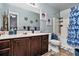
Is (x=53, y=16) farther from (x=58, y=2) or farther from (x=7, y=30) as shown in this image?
(x=7, y=30)

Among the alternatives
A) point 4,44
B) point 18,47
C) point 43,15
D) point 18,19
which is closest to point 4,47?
point 4,44

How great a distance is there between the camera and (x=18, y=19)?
2.11 meters

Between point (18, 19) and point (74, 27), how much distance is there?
105 cm

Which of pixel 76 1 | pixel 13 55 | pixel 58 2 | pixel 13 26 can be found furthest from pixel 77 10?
pixel 13 55

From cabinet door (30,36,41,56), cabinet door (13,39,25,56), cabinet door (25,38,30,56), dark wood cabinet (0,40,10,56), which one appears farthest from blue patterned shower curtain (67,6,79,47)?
dark wood cabinet (0,40,10,56)

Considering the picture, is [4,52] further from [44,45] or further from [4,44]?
[44,45]

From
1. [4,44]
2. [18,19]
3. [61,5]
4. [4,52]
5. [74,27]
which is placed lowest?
[4,52]

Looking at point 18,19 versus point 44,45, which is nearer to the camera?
point 18,19

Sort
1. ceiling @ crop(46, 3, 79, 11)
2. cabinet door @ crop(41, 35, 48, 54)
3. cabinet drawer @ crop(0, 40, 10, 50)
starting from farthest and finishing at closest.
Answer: cabinet door @ crop(41, 35, 48, 54) < ceiling @ crop(46, 3, 79, 11) < cabinet drawer @ crop(0, 40, 10, 50)

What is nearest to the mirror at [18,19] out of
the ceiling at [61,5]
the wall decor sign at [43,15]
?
the wall decor sign at [43,15]

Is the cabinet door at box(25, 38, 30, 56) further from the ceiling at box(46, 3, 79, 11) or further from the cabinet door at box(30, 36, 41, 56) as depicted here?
the ceiling at box(46, 3, 79, 11)

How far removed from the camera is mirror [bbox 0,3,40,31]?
6.60 ft

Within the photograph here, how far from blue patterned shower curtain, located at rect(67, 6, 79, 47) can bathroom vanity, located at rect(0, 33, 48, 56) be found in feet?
1.52

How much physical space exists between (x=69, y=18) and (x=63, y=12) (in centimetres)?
16
